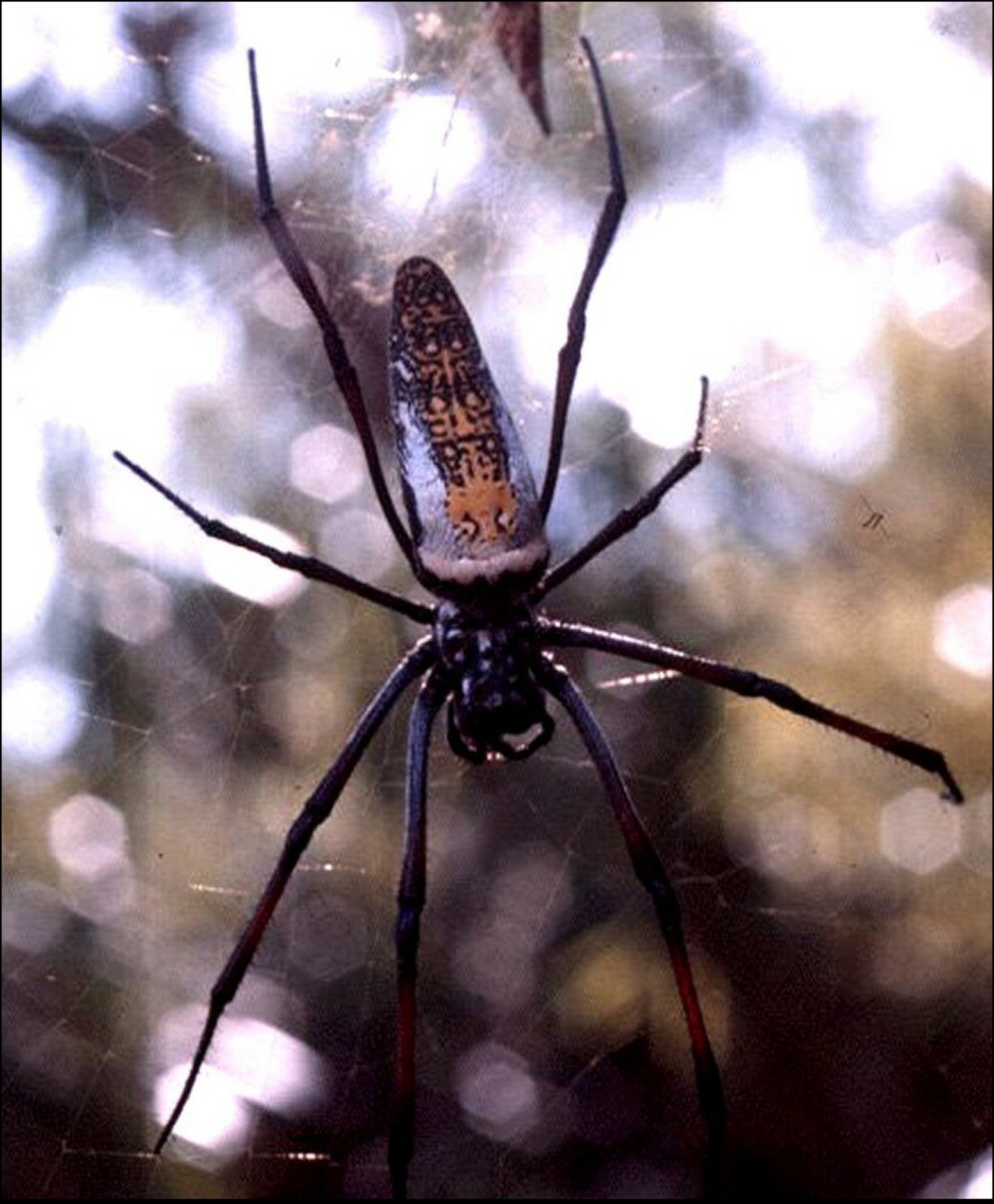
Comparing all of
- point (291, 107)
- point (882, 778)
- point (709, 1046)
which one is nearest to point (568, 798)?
point (882, 778)

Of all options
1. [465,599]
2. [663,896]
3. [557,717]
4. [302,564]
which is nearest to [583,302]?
[465,599]

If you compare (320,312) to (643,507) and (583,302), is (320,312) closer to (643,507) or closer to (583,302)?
(583,302)

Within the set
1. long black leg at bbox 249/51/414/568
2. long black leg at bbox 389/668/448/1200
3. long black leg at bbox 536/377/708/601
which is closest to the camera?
long black leg at bbox 389/668/448/1200

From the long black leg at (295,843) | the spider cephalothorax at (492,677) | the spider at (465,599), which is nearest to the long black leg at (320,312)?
the spider at (465,599)

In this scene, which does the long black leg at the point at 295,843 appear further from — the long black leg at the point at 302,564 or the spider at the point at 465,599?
the long black leg at the point at 302,564

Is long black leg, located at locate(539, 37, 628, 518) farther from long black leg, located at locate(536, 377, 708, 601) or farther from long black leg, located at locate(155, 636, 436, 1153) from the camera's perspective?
long black leg, located at locate(155, 636, 436, 1153)

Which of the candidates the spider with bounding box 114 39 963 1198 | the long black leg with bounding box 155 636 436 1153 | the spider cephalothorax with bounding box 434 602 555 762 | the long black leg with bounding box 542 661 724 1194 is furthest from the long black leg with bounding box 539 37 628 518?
Result: the long black leg with bounding box 155 636 436 1153

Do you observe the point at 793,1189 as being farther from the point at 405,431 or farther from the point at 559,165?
the point at 405,431
